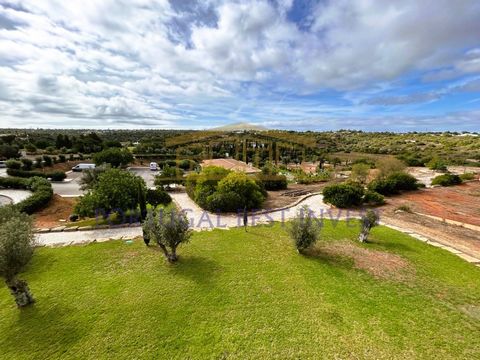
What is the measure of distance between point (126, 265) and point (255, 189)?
10587 millimetres


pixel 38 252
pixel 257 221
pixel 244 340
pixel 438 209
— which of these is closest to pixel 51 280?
pixel 38 252

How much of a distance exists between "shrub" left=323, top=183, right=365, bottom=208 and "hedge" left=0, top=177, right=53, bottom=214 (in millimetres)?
20194

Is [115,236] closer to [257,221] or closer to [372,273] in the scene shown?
[257,221]

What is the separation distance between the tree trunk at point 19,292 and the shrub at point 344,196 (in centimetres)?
1690

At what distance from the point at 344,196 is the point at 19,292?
57.6 feet

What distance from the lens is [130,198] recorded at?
13.7m

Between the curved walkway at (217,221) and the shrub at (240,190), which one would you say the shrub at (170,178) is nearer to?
the curved walkway at (217,221)

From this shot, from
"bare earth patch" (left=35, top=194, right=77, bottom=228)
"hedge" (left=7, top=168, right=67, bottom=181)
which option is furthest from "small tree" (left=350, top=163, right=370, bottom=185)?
"hedge" (left=7, top=168, right=67, bottom=181)

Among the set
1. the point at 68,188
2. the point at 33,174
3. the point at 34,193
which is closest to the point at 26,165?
the point at 33,174

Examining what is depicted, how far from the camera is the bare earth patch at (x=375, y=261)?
8.53 metres

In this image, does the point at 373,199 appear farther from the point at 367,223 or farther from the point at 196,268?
the point at 196,268

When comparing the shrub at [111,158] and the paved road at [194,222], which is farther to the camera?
the shrub at [111,158]

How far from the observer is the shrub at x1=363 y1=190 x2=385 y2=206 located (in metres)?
18.5

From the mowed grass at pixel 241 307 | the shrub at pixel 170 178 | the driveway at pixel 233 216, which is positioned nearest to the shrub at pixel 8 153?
the shrub at pixel 170 178
